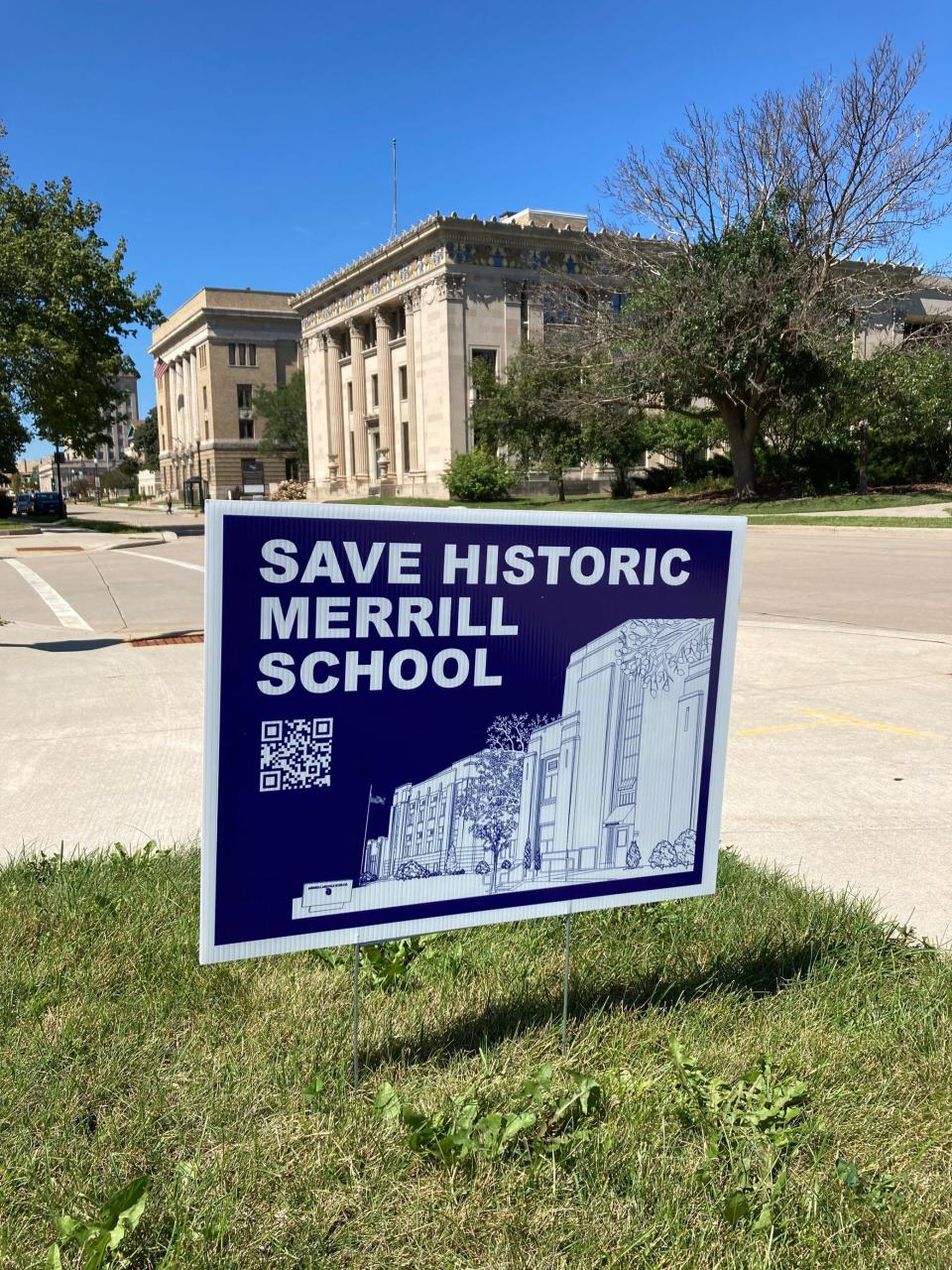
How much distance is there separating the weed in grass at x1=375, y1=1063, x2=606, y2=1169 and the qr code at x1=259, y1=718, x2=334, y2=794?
81cm

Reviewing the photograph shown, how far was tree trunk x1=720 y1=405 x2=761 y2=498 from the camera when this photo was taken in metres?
38.7

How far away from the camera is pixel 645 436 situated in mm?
50281

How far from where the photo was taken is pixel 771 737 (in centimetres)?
641

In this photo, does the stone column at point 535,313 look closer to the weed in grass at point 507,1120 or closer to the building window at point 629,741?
the building window at point 629,741

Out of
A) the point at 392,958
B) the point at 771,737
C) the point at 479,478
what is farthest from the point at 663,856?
the point at 479,478

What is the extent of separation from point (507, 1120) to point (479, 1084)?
256 millimetres

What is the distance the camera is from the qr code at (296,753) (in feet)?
8.30

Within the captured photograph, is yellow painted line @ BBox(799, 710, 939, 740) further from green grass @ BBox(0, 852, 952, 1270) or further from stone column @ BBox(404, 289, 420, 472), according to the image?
stone column @ BBox(404, 289, 420, 472)

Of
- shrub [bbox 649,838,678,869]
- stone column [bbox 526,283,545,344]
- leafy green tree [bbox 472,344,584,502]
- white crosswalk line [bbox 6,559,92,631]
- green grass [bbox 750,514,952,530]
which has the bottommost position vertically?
white crosswalk line [bbox 6,559,92,631]

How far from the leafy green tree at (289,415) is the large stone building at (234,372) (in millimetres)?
5010

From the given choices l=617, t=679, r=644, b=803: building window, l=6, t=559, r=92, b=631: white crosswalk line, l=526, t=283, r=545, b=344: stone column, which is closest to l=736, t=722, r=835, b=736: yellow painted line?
l=617, t=679, r=644, b=803: building window

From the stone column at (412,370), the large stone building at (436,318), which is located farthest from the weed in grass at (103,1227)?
the stone column at (412,370)

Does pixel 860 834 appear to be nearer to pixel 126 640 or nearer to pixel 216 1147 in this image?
pixel 216 1147

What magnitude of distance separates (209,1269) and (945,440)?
47318 mm
